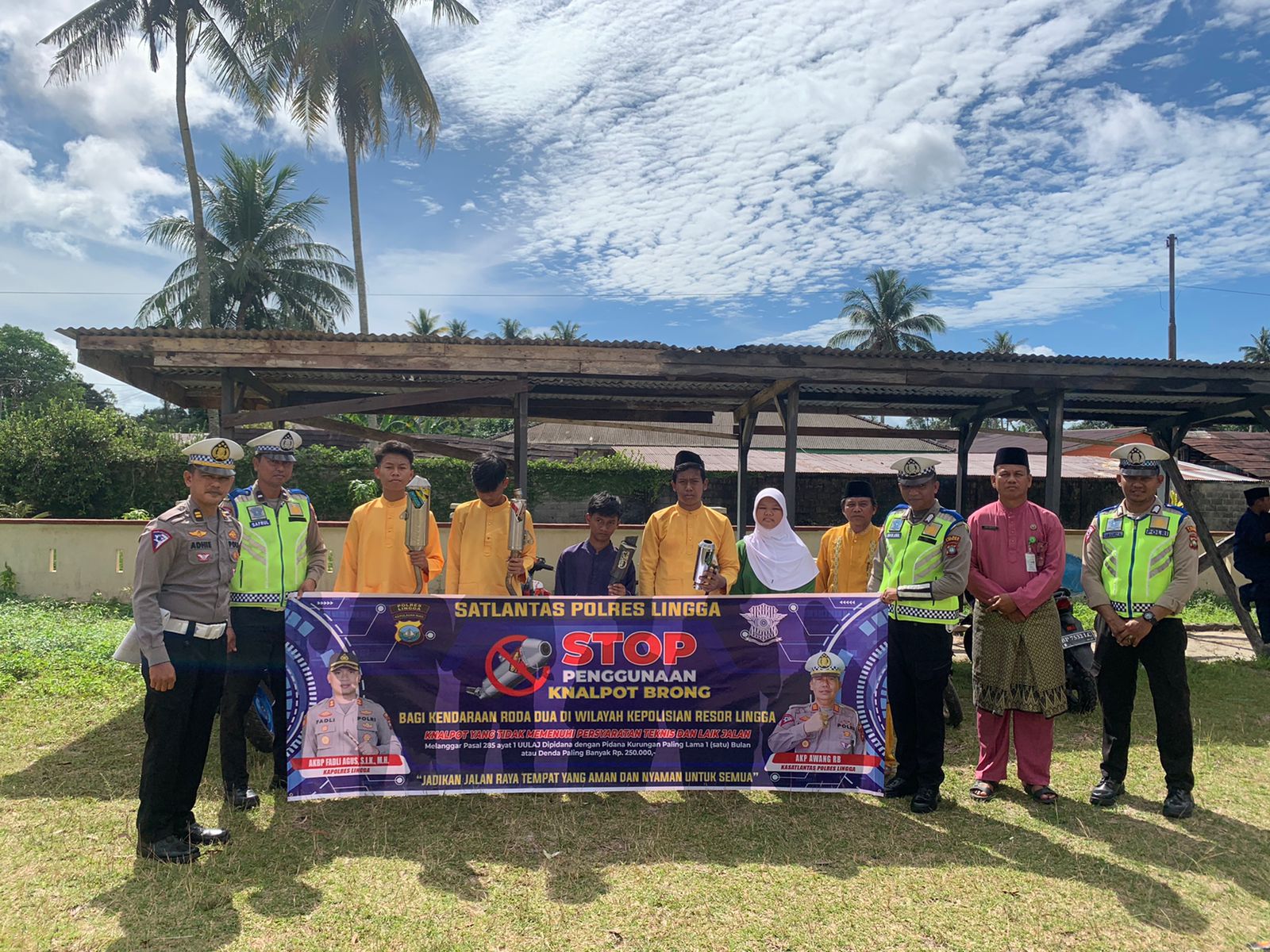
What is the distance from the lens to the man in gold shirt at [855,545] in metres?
4.64

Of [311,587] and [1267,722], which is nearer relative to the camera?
[311,587]

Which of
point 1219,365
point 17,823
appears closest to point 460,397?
point 17,823

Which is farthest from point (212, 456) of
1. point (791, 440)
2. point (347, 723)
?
point (791, 440)

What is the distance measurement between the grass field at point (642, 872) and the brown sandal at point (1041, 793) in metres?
0.07

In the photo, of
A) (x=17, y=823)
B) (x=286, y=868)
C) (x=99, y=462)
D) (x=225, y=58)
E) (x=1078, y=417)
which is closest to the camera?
(x=286, y=868)

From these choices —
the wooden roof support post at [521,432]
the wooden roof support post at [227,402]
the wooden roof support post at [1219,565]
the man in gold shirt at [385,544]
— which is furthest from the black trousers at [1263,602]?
the wooden roof support post at [227,402]

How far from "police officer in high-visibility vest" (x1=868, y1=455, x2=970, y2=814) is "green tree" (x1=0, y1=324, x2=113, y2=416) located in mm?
47371

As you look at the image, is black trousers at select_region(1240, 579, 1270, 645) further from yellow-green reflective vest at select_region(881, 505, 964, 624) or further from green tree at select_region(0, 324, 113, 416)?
green tree at select_region(0, 324, 113, 416)

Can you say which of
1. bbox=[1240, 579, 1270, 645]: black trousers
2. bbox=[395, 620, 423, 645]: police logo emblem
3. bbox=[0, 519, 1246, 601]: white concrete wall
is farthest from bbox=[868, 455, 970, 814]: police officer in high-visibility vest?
bbox=[1240, 579, 1270, 645]: black trousers

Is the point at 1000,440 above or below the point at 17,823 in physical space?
above

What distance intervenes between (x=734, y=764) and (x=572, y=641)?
960mm

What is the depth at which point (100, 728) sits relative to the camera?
4.80 m

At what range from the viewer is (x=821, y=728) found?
372 cm

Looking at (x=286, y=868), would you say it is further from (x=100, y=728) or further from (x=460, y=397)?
(x=460, y=397)
